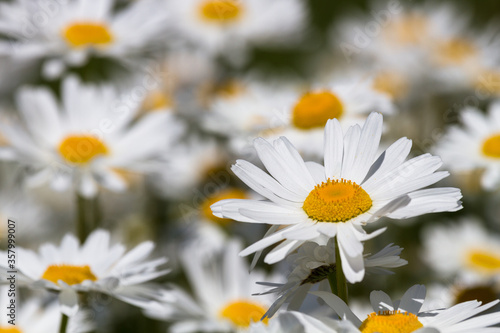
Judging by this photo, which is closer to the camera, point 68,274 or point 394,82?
point 68,274

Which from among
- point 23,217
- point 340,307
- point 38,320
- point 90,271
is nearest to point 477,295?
point 340,307

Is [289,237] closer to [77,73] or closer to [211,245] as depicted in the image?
[211,245]

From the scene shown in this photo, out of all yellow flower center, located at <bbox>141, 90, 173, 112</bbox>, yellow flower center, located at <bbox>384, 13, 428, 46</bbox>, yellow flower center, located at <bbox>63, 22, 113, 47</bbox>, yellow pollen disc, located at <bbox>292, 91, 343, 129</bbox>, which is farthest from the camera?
yellow flower center, located at <bbox>384, 13, 428, 46</bbox>

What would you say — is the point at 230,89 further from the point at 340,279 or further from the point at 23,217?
the point at 340,279

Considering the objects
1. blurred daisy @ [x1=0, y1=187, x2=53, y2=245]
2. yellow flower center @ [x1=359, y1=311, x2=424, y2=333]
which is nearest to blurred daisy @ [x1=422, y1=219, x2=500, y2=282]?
yellow flower center @ [x1=359, y1=311, x2=424, y2=333]

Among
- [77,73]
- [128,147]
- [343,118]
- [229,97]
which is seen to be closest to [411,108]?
[229,97]

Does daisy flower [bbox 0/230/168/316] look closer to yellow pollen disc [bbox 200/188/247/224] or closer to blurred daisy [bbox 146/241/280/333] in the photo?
blurred daisy [bbox 146/241/280/333]
